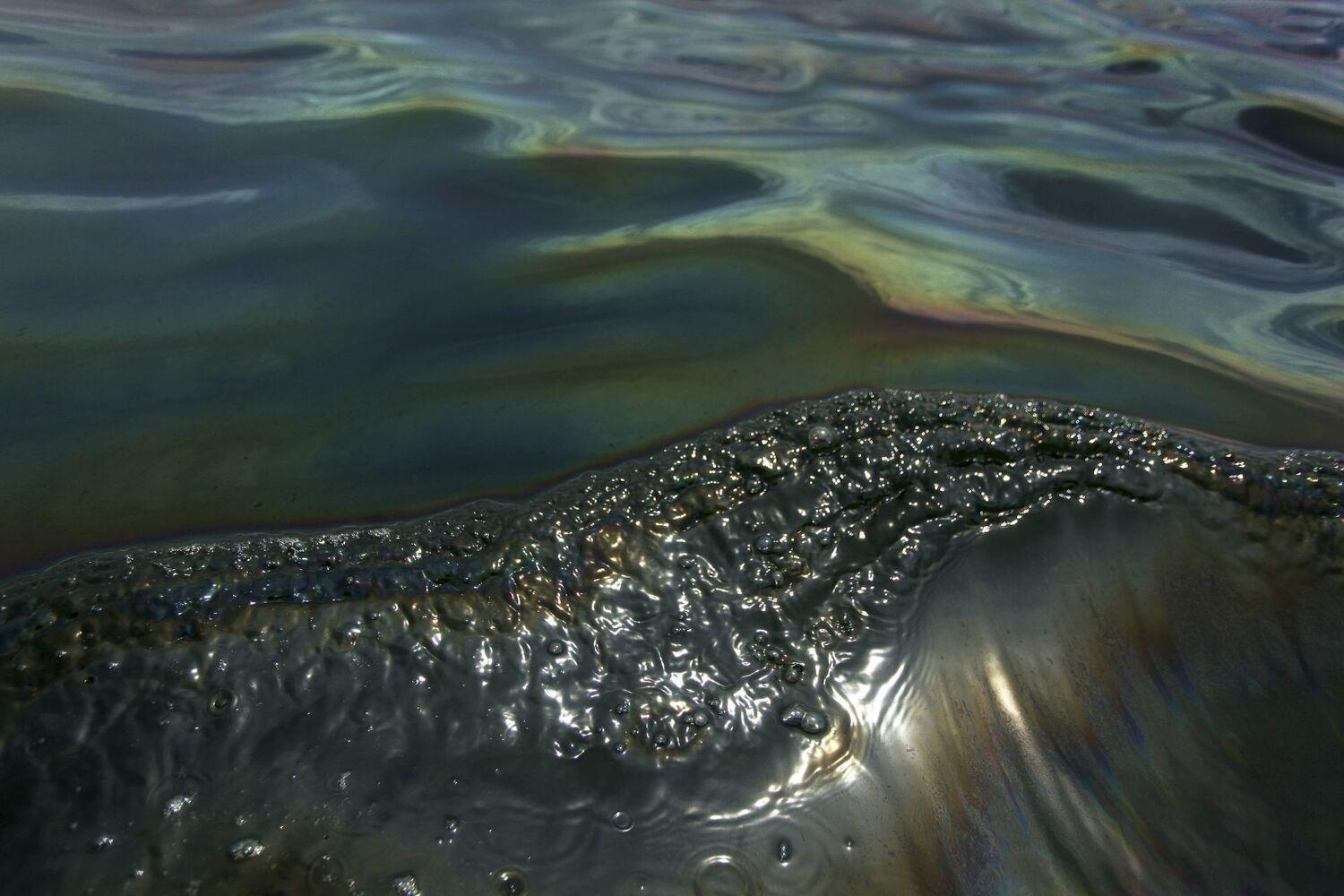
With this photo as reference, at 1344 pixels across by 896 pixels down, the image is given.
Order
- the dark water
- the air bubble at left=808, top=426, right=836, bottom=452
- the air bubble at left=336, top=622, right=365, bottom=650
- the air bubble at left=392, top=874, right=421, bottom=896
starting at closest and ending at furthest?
the air bubble at left=392, top=874, right=421, bottom=896, the dark water, the air bubble at left=336, top=622, right=365, bottom=650, the air bubble at left=808, top=426, right=836, bottom=452

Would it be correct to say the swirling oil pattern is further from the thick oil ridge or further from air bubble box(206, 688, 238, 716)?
air bubble box(206, 688, 238, 716)

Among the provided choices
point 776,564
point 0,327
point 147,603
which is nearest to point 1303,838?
point 776,564

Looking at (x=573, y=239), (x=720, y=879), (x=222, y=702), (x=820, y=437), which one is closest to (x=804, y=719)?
(x=720, y=879)

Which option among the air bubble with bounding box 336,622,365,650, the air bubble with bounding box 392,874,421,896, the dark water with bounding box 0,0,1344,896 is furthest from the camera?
the air bubble with bounding box 336,622,365,650

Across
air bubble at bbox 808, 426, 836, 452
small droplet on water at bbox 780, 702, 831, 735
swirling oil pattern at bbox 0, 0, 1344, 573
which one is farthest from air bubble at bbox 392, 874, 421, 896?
air bubble at bbox 808, 426, 836, 452

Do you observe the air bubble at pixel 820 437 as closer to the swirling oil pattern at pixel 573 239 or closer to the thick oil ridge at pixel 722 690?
the thick oil ridge at pixel 722 690

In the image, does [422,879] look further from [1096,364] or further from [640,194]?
[640,194]

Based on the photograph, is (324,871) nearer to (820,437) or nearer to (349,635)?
(349,635)
